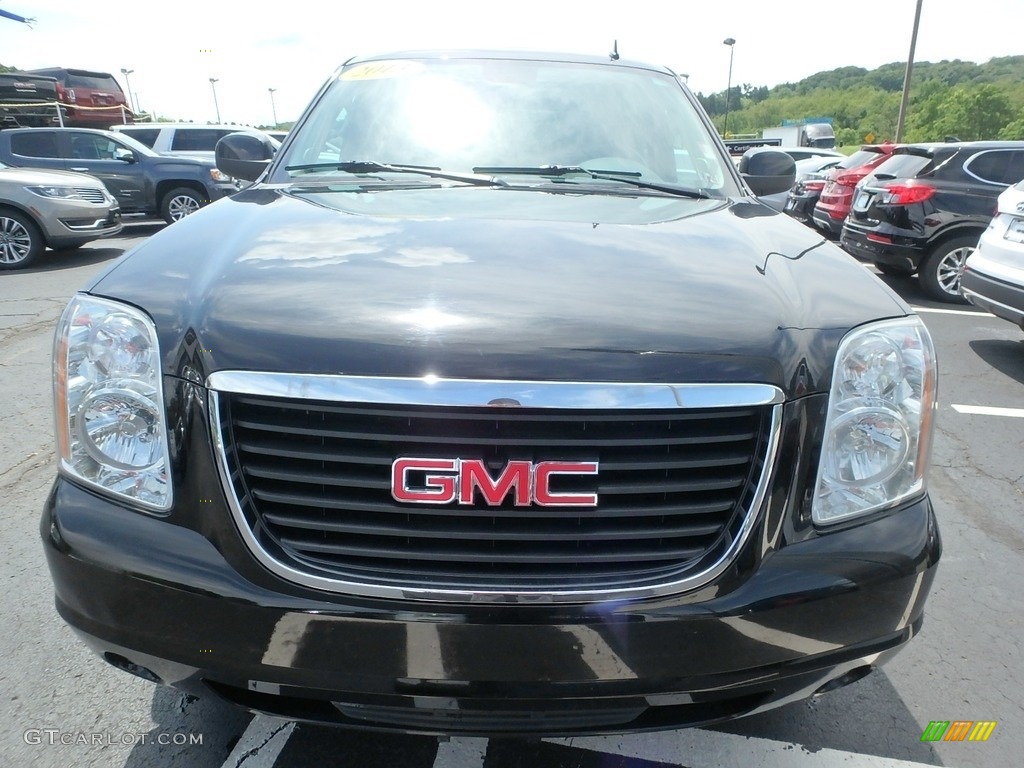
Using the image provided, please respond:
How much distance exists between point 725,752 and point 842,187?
1073cm

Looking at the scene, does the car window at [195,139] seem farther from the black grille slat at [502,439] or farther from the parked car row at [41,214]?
the black grille slat at [502,439]

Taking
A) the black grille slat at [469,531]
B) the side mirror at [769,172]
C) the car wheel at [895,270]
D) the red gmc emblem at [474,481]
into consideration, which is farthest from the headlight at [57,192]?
the red gmc emblem at [474,481]

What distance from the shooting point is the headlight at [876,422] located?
1.56 meters

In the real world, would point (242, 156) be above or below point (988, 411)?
above

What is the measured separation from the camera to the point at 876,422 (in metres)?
1.60

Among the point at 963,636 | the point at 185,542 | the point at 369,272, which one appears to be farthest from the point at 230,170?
the point at 963,636

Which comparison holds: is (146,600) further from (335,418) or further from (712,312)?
(712,312)

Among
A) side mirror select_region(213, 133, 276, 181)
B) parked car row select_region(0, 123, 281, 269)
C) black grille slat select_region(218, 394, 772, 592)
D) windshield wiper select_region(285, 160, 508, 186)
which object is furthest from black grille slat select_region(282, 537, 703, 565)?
parked car row select_region(0, 123, 281, 269)

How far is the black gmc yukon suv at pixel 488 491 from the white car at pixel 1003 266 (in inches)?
181

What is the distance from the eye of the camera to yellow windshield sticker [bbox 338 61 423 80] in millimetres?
2988

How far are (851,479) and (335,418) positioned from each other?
1.02 m

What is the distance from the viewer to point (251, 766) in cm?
188

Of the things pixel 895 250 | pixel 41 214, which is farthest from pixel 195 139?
→ pixel 895 250

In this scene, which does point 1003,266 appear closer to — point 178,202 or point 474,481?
point 474,481
